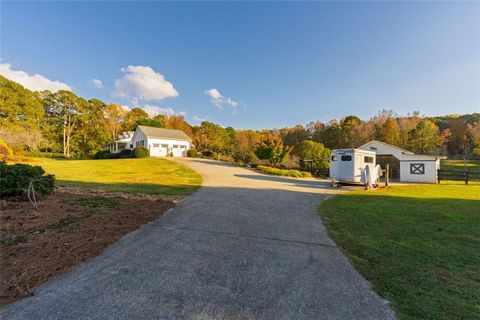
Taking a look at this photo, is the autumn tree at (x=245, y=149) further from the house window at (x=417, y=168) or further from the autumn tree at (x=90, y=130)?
the autumn tree at (x=90, y=130)

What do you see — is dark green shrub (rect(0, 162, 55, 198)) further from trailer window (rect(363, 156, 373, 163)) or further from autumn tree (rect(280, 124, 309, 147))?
autumn tree (rect(280, 124, 309, 147))

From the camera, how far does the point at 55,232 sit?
4.00 m

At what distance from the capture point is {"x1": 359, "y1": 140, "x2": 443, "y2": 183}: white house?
18.4 meters

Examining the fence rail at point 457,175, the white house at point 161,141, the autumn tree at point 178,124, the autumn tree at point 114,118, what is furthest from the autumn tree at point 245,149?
the autumn tree at point 114,118

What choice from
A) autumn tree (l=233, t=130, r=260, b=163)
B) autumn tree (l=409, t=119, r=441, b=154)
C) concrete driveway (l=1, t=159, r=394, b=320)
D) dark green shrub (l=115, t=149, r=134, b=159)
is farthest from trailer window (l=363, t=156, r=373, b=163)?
dark green shrub (l=115, t=149, r=134, b=159)

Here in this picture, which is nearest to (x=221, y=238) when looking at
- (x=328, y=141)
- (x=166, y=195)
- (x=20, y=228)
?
(x=20, y=228)

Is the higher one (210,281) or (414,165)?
(414,165)

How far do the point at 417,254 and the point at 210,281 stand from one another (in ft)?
12.0

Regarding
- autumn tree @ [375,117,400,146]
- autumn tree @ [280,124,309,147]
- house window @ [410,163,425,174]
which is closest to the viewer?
house window @ [410,163,425,174]

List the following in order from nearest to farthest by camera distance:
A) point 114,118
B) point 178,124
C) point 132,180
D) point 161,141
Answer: point 132,180 → point 161,141 → point 114,118 → point 178,124

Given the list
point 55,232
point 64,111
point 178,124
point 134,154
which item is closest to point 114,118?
point 64,111

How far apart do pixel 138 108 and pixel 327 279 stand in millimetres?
57307

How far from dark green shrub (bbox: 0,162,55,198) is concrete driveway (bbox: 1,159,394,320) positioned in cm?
419

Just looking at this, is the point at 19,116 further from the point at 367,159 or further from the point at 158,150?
the point at 367,159
